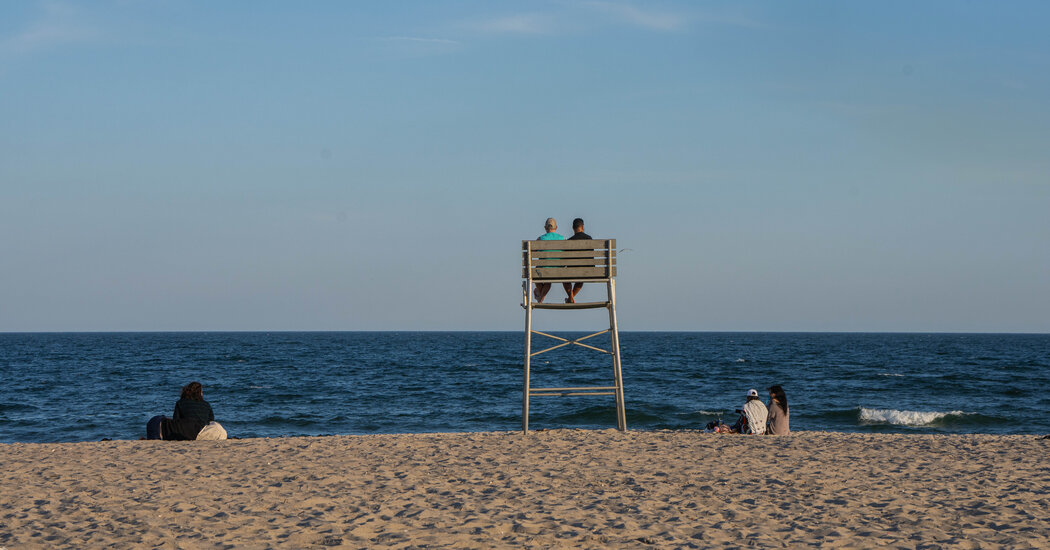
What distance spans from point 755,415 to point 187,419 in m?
7.60

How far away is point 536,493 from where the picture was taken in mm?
6891

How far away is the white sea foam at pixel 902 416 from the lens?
22.3 meters

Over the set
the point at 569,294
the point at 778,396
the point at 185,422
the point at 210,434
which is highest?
the point at 569,294

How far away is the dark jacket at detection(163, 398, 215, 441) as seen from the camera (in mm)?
10781

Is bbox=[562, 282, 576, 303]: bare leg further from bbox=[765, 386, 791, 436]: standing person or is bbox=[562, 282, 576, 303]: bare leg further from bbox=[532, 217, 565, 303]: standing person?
bbox=[765, 386, 791, 436]: standing person

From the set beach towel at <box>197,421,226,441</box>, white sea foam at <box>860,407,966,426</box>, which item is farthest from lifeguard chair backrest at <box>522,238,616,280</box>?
white sea foam at <box>860,407,966,426</box>

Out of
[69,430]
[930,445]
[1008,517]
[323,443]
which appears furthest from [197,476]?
[69,430]

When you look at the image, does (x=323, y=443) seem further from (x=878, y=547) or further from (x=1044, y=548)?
(x=1044, y=548)

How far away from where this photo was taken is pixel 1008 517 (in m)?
6.00

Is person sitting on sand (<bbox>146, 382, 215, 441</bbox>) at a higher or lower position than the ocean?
higher

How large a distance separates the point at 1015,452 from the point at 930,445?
892 millimetres

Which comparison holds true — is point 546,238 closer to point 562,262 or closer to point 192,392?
point 562,262

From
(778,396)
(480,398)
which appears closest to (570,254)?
(778,396)

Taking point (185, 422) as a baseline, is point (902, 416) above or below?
below
